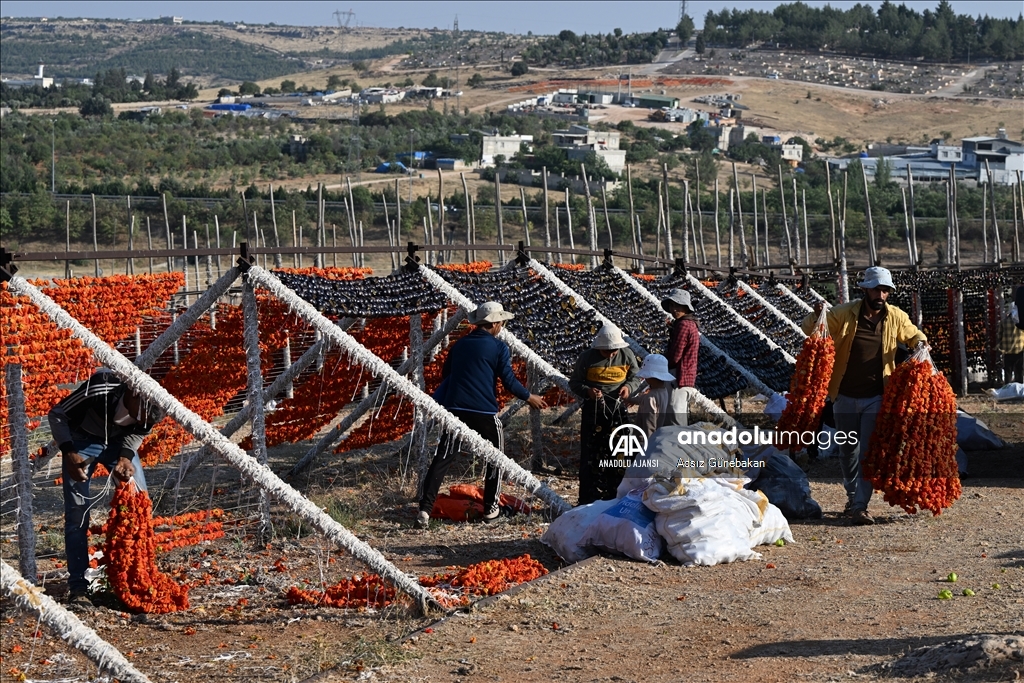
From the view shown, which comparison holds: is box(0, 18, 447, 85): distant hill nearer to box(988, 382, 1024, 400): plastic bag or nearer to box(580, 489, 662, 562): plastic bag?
box(988, 382, 1024, 400): plastic bag

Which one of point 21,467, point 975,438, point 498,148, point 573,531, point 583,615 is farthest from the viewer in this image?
point 498,148

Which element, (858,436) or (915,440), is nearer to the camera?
(915,440)

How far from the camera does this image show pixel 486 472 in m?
8.34

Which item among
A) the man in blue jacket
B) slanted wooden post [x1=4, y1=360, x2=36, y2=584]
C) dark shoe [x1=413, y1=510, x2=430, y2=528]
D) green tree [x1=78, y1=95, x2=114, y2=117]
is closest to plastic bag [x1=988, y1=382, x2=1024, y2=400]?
the man in blue jacket

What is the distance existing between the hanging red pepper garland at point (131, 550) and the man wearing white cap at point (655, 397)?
3154 millimetres

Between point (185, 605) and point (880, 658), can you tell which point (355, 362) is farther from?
point (880, 658)

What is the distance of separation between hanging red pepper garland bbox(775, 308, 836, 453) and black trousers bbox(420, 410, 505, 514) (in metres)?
2.17

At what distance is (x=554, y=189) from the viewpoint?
2005 inches

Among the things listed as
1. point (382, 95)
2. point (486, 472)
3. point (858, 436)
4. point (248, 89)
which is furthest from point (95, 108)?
point (858, 436)

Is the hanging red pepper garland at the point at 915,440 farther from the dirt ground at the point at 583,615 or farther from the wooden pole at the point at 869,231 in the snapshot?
the wooden pole at the point at 869,231

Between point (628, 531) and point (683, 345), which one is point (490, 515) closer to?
point (628, 531)

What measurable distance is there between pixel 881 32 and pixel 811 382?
13297 centimetres

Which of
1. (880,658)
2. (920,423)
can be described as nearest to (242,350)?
(920,423)

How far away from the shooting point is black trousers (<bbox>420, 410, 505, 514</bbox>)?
8.13 metres
